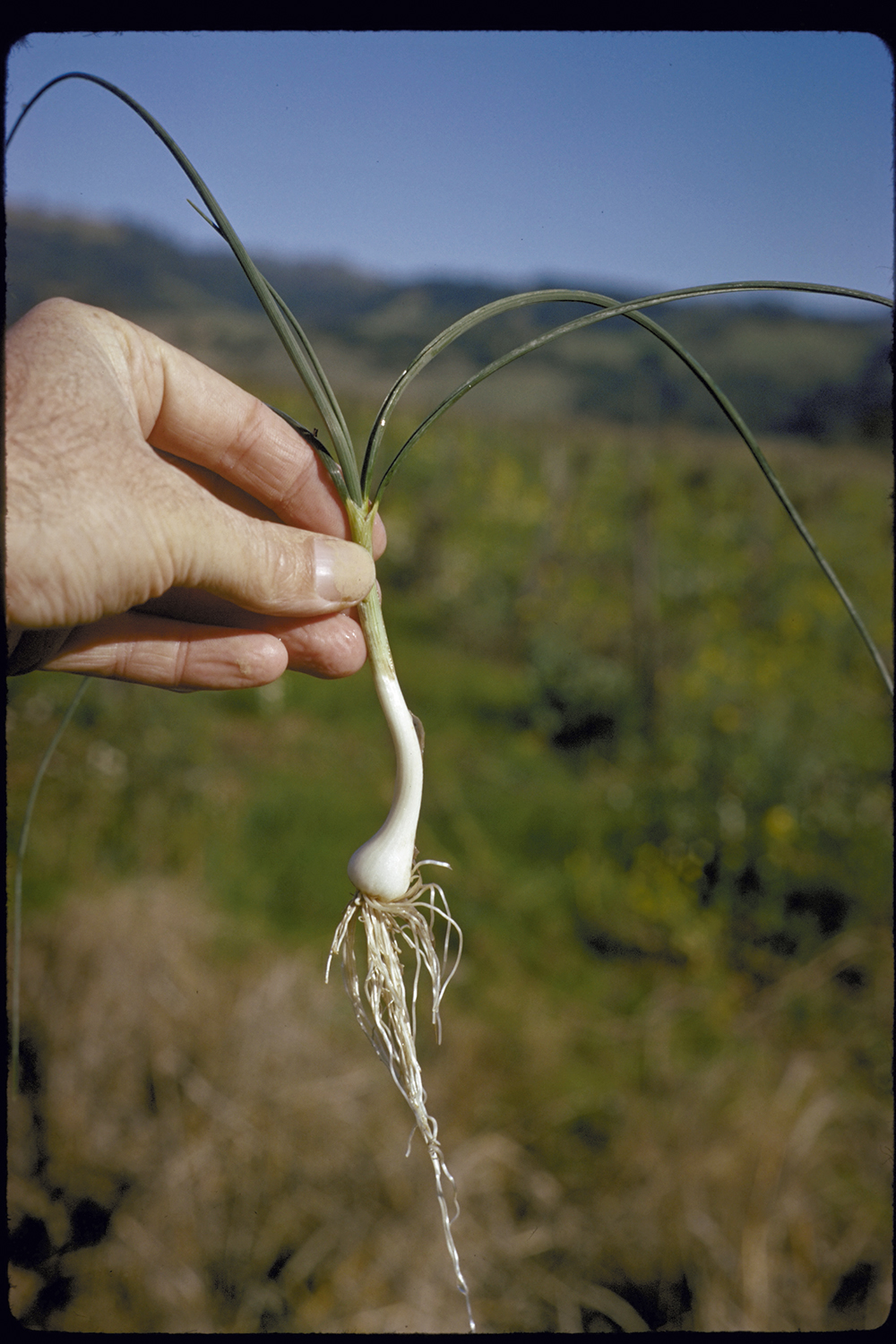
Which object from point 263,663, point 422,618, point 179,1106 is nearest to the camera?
point 263,663

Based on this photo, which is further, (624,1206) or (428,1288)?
(624,1206)

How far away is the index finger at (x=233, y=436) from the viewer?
0.94 m

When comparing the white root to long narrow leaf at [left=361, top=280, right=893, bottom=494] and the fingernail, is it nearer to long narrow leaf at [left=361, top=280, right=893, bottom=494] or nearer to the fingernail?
the fingernail

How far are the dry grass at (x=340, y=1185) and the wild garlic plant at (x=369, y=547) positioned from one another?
95cm

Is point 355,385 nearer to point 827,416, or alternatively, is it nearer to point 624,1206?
point 827,416

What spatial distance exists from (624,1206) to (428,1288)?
0.48m

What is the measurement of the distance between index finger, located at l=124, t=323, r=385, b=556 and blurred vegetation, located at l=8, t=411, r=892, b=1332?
1.36 metres

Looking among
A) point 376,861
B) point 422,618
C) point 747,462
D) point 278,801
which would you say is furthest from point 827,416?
point 376,861

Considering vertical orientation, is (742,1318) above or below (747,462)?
above

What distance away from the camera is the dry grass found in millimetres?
1541

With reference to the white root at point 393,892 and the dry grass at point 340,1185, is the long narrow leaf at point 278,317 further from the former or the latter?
the dry grass at point 340,1185

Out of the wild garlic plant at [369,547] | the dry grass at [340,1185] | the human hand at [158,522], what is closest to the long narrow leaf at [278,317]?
the wild garlic plant at [369,547]

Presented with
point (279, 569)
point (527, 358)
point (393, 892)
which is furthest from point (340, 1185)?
point (527, 358)

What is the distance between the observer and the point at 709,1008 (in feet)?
8.76
